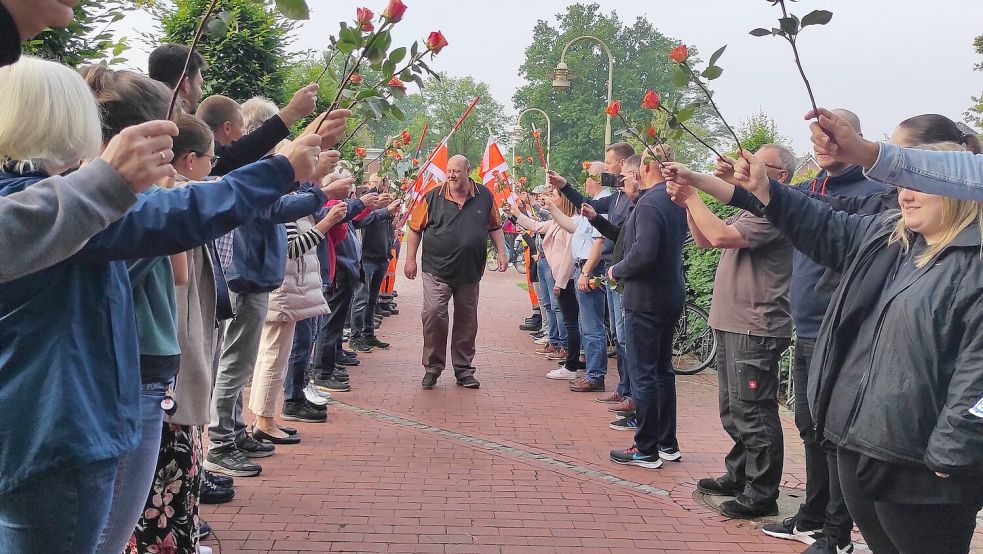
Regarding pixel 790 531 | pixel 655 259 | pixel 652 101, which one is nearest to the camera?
pixel 652 101

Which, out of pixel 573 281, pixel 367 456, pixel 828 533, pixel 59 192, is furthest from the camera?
pixel 573 281

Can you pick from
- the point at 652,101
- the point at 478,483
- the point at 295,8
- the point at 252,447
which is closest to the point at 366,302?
the point at 252,447

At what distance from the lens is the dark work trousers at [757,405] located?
4637 millimetres

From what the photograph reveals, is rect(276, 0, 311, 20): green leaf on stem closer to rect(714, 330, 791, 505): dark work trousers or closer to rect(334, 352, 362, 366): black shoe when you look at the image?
rect(714, 330, 791, 505): dark work trousers

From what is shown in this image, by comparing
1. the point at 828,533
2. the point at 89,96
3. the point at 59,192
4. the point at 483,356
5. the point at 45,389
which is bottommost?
the point at 483,356

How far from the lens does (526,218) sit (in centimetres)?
1021

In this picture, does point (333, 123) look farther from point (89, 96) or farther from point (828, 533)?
point (828, 533)

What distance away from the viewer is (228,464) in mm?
5207

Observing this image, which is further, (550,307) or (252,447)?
(550,307)

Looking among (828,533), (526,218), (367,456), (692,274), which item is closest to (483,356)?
(526,218)

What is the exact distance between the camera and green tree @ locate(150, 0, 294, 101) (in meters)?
8.41

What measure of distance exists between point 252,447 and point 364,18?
13.1 ft

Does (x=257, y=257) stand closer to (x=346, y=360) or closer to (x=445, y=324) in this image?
(x=445, y=324)

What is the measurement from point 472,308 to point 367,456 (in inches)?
119
